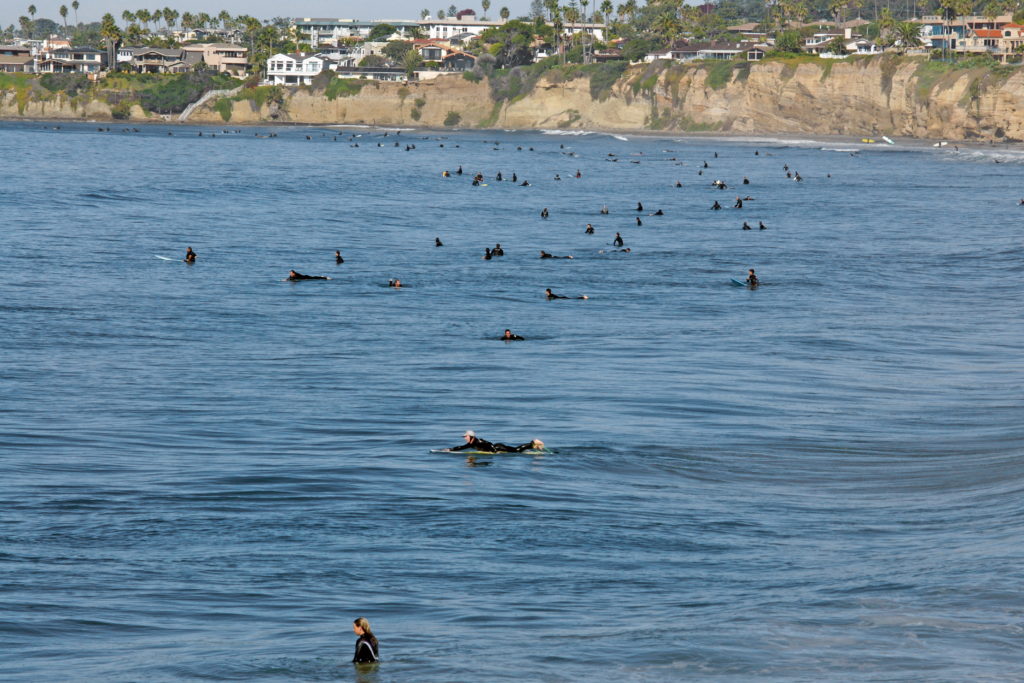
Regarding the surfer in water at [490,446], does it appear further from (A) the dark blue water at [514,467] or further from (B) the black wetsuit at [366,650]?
(B) the black wetsuit at [366,650]

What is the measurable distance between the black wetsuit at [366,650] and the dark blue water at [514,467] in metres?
0.28

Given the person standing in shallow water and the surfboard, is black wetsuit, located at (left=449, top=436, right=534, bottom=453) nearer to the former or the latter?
the surfboard

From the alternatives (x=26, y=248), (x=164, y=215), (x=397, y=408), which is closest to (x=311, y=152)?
(x=164, y=215)

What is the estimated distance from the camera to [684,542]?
24.2 m

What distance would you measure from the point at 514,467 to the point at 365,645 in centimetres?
1109

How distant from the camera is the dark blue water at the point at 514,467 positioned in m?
19.6

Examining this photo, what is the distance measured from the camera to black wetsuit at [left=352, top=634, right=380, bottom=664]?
59.7 feet

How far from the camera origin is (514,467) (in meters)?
29.0

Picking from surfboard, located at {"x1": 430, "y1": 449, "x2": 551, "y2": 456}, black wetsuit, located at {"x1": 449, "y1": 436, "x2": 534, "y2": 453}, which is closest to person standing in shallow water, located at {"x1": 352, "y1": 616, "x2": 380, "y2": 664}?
black wetsuit, located at {"x1": 449, "y1": 436, "x2": 534, "y2": 453}

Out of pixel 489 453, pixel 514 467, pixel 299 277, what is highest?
pixel 299 277

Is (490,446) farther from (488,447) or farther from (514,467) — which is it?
(514,467)

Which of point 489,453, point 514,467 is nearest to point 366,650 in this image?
point 514,467

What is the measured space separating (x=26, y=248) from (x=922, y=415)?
52062mm

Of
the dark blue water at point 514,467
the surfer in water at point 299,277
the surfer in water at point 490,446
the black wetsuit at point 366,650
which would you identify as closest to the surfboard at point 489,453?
the surfer in water at point 490,446
